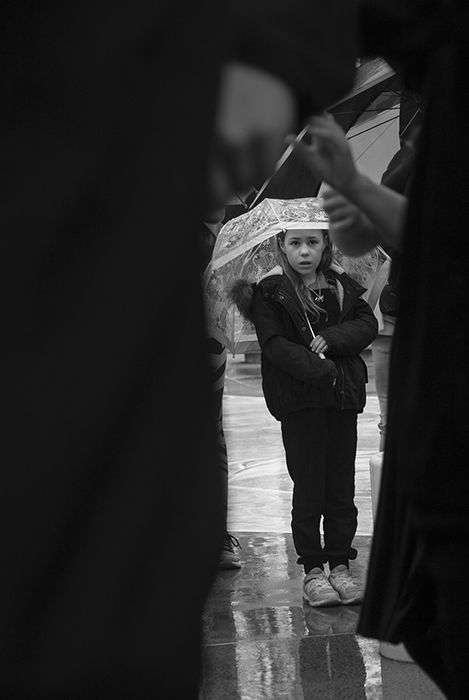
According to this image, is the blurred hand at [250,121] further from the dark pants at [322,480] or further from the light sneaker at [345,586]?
the dark pants at [322,480]

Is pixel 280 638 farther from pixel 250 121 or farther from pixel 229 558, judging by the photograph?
pixel 250 121

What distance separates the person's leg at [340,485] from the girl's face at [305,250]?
25.8 inches

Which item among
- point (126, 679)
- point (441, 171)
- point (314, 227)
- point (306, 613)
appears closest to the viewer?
point (126, 679)

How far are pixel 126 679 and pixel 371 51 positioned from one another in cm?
118

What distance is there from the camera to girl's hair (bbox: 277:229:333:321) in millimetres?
5324

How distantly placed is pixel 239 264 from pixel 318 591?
167 cm

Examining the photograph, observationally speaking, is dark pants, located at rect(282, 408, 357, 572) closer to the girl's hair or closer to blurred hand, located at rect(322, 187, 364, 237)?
the girl's hair

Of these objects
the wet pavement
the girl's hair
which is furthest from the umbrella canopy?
the wet pavement

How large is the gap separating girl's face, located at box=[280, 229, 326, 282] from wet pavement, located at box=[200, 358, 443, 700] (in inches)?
53.8

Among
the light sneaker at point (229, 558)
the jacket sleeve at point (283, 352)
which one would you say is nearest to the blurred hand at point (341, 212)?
the jacket sleeve at point (283, 352)

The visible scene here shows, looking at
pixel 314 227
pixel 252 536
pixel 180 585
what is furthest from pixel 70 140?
pixel 252 536

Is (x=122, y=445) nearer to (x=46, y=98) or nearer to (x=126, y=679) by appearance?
(x=126, y=679)

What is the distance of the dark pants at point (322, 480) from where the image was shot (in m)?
5.20

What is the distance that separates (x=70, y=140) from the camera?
39.4 inches
